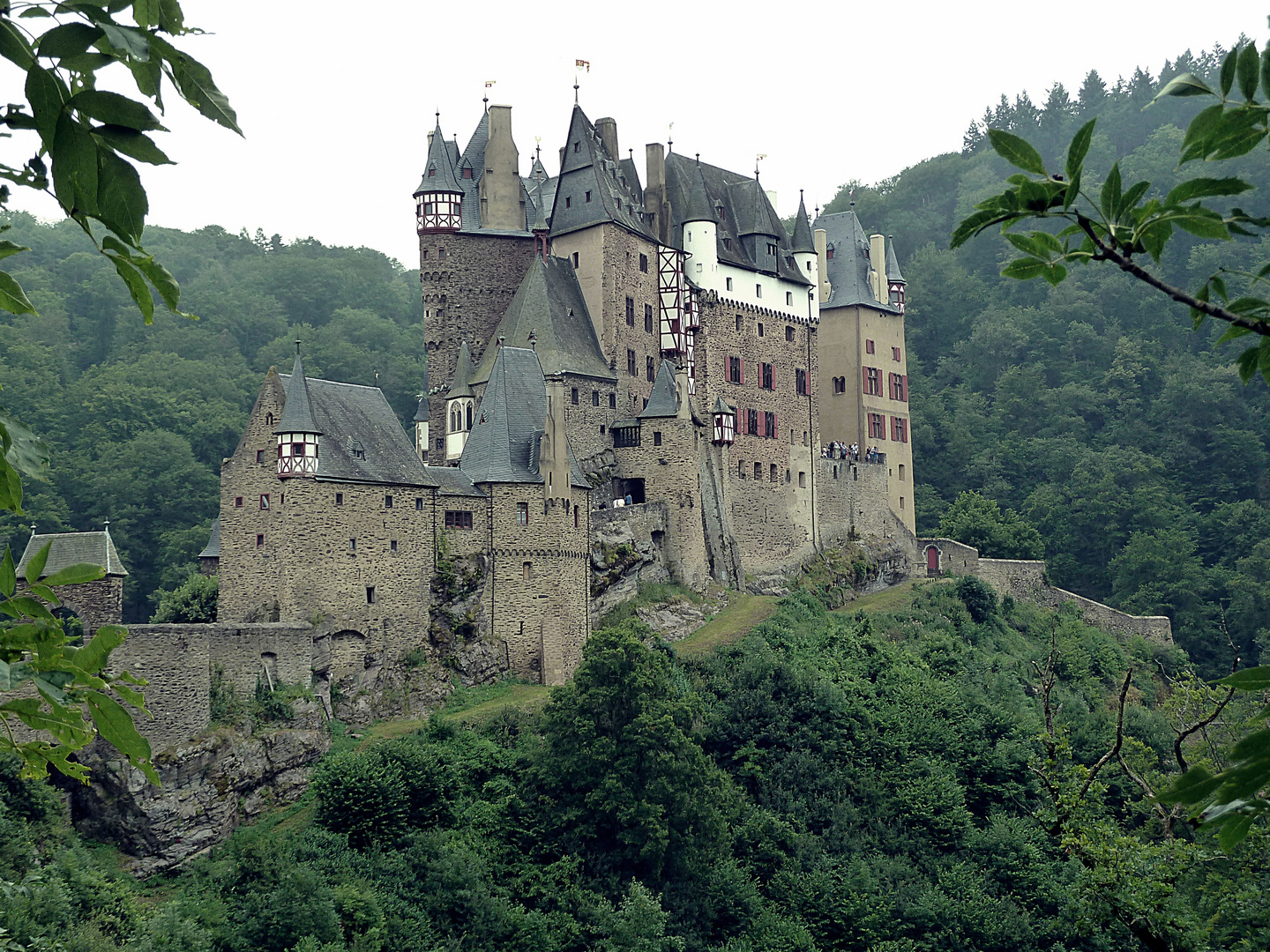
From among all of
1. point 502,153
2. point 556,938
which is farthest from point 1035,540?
point 556,938

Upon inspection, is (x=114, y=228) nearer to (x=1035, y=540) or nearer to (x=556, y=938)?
(x=556, y=938)

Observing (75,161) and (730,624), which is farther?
(730,624)

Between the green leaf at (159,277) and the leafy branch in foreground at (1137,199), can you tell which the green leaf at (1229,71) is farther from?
the green leaf at (159,277)

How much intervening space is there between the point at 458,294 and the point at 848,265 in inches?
850

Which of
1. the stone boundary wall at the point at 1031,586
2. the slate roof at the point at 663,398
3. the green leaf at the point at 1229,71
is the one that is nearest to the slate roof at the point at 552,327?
the slate roof at the point at 663,398

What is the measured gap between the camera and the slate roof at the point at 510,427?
44.4 m

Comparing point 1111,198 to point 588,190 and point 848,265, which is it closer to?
point 588,190

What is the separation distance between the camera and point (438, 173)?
52.5 m

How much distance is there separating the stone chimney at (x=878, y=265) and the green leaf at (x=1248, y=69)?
205 feet

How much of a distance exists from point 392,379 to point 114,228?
76.9 m

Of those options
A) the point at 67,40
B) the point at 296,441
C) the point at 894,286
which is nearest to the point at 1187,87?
the point at 67,40

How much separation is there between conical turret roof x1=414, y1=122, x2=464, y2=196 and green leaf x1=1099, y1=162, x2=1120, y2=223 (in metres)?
49.9

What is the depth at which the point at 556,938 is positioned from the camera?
32.8 m

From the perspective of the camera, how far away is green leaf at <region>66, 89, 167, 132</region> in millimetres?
3395
